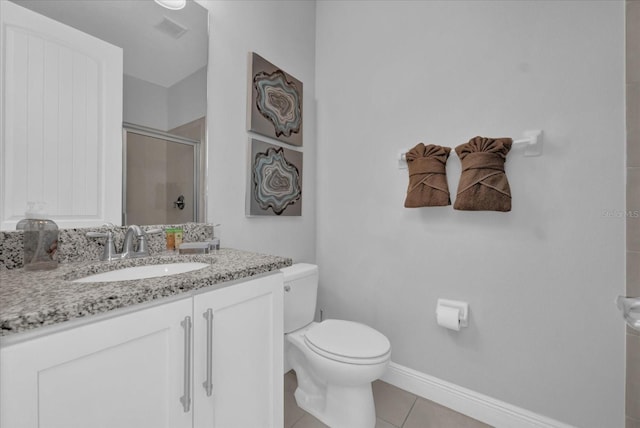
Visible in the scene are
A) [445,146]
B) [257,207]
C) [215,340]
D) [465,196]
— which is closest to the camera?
[215,340]

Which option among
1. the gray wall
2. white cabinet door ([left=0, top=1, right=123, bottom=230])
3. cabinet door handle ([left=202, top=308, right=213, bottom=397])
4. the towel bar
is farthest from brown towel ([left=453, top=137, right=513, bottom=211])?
white cabinet door ([left=0, top=1, right=123, bottom=230])

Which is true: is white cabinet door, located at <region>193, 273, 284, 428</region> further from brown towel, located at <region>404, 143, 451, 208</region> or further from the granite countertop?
brown towel, located at <region>404, 143, 451, 208</region>

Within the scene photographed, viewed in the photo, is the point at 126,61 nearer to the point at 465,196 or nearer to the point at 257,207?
the point at 257,207

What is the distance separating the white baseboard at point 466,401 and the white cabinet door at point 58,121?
175cm

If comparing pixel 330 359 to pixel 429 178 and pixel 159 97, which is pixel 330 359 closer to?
pixel 429 178

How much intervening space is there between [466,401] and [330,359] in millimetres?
841

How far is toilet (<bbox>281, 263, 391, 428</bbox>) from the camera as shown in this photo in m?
1.23

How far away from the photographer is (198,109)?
136 cm

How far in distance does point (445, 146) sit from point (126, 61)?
159 cm

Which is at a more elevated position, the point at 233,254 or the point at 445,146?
the point at 445,146

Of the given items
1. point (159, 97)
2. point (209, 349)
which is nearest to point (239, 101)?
point (159, 97)

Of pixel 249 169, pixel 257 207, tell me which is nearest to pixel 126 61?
pixel 249 169

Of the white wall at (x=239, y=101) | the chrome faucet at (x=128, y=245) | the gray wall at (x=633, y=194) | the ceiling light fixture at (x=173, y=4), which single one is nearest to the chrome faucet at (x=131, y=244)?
the chrome faucet at (x=128, y=245)

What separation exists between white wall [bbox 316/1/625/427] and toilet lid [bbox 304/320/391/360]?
374mm
